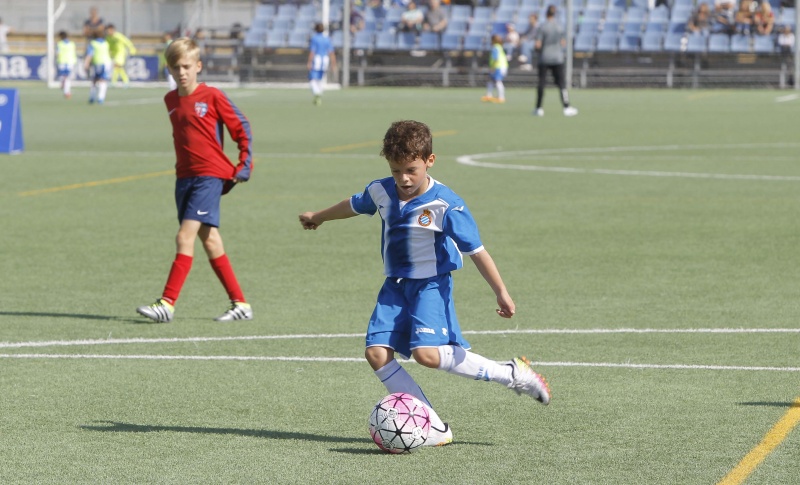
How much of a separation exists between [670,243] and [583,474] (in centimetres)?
800

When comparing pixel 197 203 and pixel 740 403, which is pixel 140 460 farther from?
pixel 197 203

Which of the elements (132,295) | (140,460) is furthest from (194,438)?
(132,295)

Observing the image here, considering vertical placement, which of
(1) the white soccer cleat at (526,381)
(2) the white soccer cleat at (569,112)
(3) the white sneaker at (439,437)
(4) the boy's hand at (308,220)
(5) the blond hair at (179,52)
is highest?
(5) the blond hair at (179,52)

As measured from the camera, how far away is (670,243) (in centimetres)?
1355

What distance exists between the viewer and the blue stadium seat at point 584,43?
1951 inches

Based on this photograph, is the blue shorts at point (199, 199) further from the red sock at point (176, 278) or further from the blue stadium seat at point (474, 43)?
the blue stadium seat at point (474, 43)

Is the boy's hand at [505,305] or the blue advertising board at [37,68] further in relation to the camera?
the blue advertising board at [37,68]

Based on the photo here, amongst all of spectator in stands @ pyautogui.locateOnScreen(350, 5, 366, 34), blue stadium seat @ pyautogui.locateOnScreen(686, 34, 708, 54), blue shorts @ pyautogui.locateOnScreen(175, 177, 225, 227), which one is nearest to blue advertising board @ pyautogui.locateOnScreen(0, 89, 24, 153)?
Result: blue shorts @ pyautogui.locateOnScreen(175, 177, 225, 227)

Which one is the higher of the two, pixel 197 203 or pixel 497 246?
pixel 197 203

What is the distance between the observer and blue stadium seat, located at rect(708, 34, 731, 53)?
48.1m

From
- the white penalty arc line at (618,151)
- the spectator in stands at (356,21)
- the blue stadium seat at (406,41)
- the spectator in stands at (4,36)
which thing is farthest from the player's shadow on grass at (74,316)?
the spectator in stands at (4,36)

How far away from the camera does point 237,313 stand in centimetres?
984

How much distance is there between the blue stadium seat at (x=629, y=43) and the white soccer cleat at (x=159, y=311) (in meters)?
40.7

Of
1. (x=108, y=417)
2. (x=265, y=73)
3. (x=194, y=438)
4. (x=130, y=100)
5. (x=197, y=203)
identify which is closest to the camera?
(x=194, y=438)
